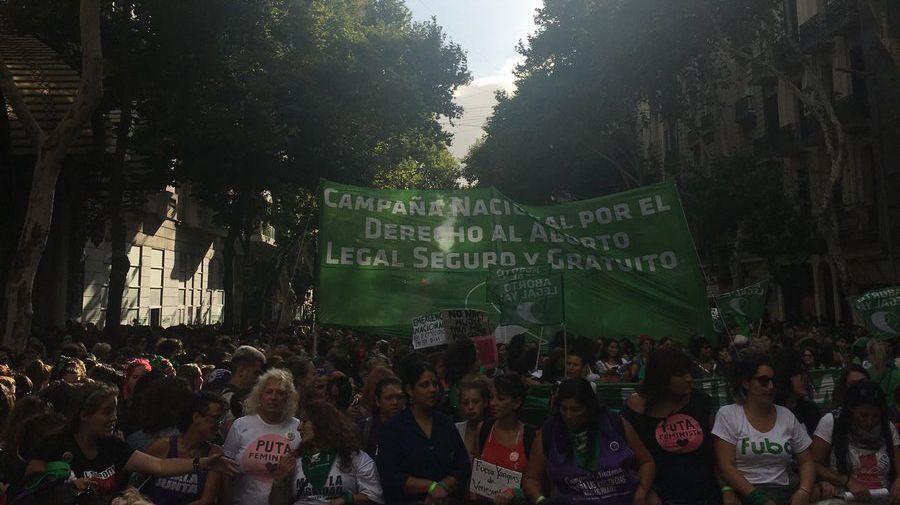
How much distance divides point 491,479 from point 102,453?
2.07 meters

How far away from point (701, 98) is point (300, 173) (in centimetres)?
1348

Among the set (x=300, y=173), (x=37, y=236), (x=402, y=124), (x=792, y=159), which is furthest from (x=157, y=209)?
(x=792, y=159)

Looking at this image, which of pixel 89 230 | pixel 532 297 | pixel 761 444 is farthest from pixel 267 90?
pixel 761 444

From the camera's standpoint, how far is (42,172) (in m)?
12.5

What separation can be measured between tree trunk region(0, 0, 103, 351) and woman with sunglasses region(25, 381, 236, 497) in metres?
8.57

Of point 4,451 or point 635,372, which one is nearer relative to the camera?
point 4,451

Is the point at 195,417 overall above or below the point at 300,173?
below

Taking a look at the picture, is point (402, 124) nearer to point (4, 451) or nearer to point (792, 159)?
point (792, 159)

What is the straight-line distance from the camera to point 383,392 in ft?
18.4

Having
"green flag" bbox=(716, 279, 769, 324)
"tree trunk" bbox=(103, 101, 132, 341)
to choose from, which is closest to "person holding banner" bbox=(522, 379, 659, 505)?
"green flag" bbox=(716, 279, 769, 324)

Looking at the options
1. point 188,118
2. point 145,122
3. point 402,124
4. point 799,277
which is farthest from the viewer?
point 799,277

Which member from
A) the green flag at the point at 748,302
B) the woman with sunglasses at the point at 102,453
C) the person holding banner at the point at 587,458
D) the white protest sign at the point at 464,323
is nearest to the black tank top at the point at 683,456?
the person holding banner at the point at 587,458

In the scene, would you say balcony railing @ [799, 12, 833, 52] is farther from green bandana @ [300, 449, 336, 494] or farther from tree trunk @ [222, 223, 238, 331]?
green bandana @ [300, 449, 336, 494]

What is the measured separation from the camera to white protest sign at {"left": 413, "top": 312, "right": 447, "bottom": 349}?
999 cm
